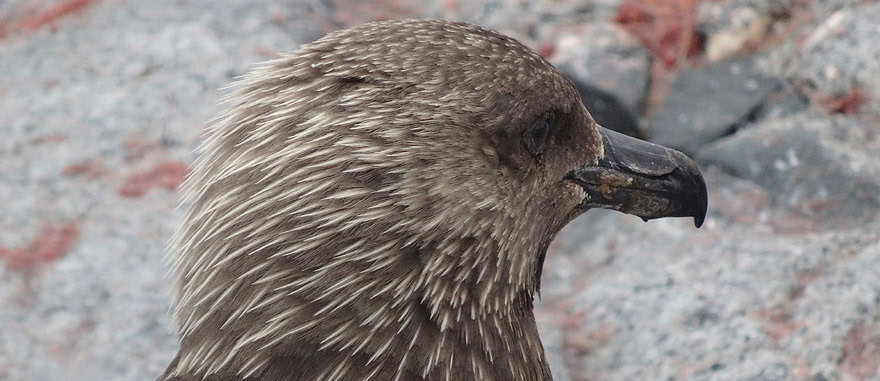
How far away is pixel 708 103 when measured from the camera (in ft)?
15.1

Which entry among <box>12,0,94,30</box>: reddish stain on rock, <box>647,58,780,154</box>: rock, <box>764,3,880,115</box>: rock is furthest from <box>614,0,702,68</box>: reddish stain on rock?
<box>12,0,94,30</box>: reddish stain on rock

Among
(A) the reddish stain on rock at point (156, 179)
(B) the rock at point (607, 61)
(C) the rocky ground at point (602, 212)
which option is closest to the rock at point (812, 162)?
(C) the rocky ground at point (602, 212)

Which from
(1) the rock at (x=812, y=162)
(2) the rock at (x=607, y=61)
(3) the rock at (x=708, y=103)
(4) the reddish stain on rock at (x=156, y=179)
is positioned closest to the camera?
(1) the rock at (x=812, y=162)

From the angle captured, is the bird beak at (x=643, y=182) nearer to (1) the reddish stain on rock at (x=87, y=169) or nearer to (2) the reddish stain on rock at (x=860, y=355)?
(2) the reddish stain on rock at (x=860, y=355)

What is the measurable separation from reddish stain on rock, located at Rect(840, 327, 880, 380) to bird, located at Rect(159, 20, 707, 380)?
122cm

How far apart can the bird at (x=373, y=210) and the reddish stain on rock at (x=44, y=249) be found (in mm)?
1584

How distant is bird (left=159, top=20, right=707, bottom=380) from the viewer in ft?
7.72

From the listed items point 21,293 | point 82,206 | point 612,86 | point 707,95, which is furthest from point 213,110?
point 707,95

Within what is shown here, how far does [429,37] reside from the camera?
8.23ft

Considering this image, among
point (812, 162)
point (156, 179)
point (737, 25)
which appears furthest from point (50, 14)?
point (812, 162)

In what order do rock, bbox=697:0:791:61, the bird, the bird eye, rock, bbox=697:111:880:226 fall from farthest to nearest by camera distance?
1. rock, bbox=697:0:791:61
2. rock, bbox=697:111:880:226
3. the bird eye
4. the bird

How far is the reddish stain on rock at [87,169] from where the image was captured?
431 centimetres

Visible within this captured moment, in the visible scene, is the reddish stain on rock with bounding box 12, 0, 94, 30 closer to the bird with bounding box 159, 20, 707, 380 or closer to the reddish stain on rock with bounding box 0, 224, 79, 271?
the reddish stain on rock with bounding box 0, 224, 79, 271

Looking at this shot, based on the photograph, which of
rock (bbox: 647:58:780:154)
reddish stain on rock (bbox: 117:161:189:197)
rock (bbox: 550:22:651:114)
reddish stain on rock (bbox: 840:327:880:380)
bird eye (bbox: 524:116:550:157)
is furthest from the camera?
rock (bbox: 550:22:651:114)
